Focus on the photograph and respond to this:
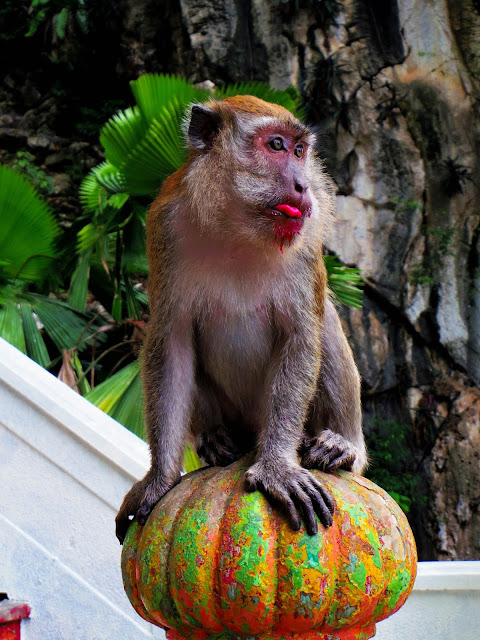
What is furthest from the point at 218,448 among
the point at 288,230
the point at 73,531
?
the point at 73,531

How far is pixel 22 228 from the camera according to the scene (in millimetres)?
6332

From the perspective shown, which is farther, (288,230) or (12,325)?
(12,325)

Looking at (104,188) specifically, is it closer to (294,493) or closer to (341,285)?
(341,285)

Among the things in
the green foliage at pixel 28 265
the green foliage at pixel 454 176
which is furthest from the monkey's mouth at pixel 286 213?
the green foliage at pixel 454 176

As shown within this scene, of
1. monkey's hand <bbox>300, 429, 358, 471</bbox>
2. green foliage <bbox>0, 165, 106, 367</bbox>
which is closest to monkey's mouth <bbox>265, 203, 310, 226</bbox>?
monkey's hand <bbox>300, 429, 358, 471</bbox>

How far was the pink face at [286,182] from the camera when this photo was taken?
2123 mm

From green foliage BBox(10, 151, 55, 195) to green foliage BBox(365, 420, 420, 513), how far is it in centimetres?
711

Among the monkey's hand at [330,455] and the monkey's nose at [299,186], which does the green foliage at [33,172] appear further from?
the monkey's hand at [330,455]

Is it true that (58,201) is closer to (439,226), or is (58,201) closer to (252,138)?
(439,226)

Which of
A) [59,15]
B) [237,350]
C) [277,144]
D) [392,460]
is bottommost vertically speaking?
[392,460]

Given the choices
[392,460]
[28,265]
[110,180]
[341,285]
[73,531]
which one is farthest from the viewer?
[392,460]

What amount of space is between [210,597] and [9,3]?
46.8 feet

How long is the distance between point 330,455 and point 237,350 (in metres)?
0.49

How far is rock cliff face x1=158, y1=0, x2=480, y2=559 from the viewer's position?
31.7 ft
